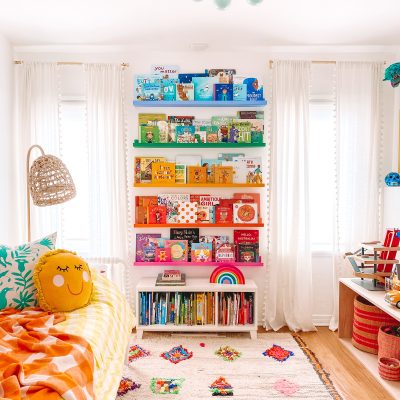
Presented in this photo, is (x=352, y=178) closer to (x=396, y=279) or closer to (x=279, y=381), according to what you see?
(x=396, y=279)

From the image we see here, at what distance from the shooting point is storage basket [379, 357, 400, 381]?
268 centimetres

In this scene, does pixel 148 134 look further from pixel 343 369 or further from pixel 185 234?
pixel 343 369

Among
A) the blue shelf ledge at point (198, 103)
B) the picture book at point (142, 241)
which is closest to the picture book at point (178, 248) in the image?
the picture book at point (142, 241)

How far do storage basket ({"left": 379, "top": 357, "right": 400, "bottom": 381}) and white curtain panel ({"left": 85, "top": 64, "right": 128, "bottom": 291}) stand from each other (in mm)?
2102

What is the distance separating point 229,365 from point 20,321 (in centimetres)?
152

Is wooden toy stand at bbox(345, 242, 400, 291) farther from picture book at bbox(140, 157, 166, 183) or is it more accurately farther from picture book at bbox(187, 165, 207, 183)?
picture book at bbox(140, 157, 166, 183)

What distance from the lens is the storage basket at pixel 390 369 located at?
8.80ft

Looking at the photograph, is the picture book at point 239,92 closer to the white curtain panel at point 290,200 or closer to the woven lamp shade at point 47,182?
the white curtain panel at point 290,200

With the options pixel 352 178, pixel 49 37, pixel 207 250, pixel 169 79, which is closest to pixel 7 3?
pixel 49 37

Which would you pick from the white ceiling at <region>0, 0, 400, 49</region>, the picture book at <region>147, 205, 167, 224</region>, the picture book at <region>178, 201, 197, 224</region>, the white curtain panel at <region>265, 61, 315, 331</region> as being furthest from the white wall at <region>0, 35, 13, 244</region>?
the white curtain panel at <region>265, 61, 315, 331</region>

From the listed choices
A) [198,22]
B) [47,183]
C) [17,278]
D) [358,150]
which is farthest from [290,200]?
[17,278]

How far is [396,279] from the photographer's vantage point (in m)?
2.77

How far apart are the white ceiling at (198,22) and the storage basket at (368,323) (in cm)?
212

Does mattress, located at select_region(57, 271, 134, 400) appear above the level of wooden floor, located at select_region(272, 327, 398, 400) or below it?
above
